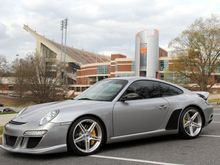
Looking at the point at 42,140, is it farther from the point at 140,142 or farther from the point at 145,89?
the point at 145,89

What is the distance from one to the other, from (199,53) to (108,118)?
57499 millimetres

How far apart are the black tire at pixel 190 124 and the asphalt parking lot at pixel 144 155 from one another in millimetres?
160

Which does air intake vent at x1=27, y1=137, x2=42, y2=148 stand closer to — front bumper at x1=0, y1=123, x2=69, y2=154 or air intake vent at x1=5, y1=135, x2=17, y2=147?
front bumper at x1=0, y1=123, x2=69, y2=154

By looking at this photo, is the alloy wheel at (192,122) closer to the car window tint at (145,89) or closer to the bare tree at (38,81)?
the car window tint at (145,89)

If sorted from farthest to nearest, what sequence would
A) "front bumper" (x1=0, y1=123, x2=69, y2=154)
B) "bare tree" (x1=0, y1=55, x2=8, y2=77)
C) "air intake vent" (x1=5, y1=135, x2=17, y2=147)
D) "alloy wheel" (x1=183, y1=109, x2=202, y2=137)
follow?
"bare tree" (x1=0, y1=55, x2=8, y2=77) < "alloy wheel" (x1=183, y1=109, x2=202, y2=137) < "air intake vent" (x1=5, y1=135, x2=17, y2=147) < "front bumper" (x1=0, y1=123, x2=69, y2=154)

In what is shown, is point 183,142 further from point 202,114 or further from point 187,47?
point 187,47

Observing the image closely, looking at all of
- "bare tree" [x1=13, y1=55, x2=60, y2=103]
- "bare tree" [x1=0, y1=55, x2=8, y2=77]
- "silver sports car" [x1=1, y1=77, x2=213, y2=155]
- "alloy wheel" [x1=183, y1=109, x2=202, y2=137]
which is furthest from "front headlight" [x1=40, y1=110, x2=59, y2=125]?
"bare tree" [x1=0, y1=55, x2=8, y2=77]

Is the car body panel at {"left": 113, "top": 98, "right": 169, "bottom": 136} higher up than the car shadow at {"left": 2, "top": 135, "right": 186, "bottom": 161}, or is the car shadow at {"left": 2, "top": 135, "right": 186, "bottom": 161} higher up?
the car body panel at {"left": 113, "top": 98, "right": 169, "bottom": 136}

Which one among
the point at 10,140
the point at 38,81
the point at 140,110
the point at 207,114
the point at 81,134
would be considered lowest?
the point at 10,140

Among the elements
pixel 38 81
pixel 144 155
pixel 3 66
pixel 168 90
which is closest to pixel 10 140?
pixel 144 155

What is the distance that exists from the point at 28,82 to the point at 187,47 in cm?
2610

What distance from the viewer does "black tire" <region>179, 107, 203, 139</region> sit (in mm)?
7495

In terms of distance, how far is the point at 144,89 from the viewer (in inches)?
289

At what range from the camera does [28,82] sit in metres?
56.0
